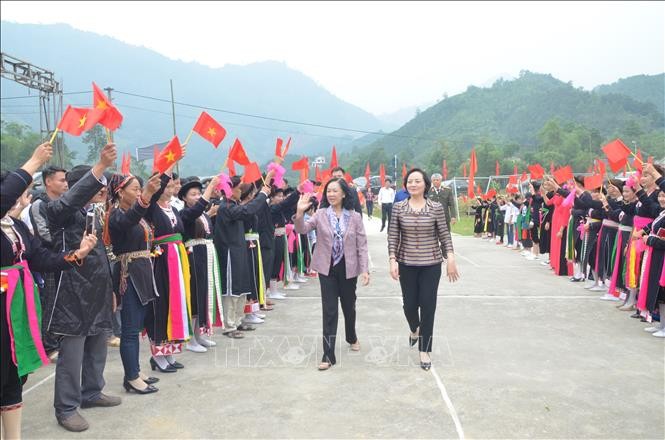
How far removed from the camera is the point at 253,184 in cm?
579

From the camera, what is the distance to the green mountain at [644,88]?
92438mm

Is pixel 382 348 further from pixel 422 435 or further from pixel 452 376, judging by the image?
pixel 422 435

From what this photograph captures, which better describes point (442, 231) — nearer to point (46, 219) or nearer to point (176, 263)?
point (176, 263)

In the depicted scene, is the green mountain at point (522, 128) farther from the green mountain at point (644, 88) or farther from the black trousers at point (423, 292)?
the black trousers at point (423, 292)

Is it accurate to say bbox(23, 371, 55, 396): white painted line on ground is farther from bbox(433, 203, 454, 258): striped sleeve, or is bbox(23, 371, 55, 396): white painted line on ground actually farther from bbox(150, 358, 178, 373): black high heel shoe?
bbox(433, 203, 454, 258): striped sleeve

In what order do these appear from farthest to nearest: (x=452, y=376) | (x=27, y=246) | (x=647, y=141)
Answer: (x=647, y=141), (x=452, y=376), (x=27, y=246)

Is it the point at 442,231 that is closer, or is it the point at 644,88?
the point at 442,231

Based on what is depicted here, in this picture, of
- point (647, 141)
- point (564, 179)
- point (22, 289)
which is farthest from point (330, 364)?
point (647, 141)

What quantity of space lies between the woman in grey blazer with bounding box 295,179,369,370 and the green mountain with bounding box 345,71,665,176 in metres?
49.8

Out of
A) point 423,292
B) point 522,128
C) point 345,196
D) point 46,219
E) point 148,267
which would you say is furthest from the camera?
point 522,128

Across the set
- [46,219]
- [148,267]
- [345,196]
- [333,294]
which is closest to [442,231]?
[345,196]

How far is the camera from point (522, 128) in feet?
258

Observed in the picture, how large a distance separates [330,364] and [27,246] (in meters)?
2.66

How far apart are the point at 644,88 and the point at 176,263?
4503 inches
